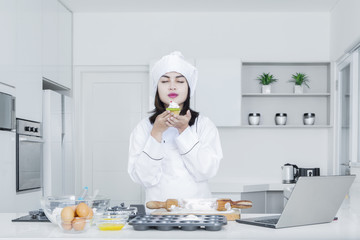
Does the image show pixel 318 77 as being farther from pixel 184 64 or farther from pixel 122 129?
pixel 184 64

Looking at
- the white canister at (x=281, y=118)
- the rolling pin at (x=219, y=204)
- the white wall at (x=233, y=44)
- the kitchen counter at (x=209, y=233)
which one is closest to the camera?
the kitchen counter at (x=209, y=233)

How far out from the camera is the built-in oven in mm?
3553

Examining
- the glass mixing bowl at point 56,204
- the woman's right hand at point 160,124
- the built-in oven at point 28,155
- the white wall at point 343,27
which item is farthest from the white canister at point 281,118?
the glass mixing bowl at point 56,204

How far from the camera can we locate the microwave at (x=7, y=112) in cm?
325

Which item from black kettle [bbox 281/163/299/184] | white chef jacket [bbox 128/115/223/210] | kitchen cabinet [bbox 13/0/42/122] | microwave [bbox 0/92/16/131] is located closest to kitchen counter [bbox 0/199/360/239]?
white chef jacket [bbox 128/115/223/210]

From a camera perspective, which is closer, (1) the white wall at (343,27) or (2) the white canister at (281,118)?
(1) the white wall at (343,27)

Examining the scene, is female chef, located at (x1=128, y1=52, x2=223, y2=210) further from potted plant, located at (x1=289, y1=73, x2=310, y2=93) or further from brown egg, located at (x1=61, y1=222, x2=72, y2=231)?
potted plant, located at (x1=289, y1=73, x2=310, y2=93)

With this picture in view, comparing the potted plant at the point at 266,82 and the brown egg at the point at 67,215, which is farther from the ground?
the potted plant at the point at 266,82

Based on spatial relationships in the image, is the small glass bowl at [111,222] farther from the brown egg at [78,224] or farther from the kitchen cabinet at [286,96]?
the kitchen cabinet at [286,96]

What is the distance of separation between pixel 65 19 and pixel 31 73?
1.26 metres

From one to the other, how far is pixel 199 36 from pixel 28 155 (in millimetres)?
2392

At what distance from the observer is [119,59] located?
205 inches

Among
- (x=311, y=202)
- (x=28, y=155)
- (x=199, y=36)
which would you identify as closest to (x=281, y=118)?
(x=199, y=36)

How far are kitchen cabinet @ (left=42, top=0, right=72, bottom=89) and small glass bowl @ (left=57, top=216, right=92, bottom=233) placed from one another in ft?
9.66
